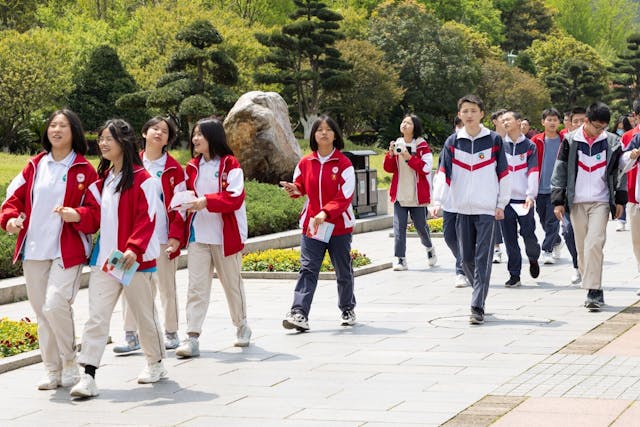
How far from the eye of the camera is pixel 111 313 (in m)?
7.13

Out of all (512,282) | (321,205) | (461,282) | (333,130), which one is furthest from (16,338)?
(512,282)

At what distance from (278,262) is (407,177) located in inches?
70.6

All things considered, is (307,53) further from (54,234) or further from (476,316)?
(54,234)

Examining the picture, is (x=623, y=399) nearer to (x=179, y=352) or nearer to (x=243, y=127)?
(x=179, y=352)

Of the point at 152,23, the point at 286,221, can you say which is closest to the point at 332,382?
the point at 286,221

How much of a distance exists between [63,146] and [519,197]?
21.3ft

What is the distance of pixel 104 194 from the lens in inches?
282

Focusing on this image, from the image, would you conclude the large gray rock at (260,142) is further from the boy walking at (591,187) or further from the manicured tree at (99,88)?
the manicured tree at (99,88)

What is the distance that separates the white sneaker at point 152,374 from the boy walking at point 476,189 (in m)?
3.08

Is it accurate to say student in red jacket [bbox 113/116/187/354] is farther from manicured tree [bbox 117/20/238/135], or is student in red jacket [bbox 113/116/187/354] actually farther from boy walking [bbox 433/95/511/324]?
manicured tree [bbox 117/20/238/135]

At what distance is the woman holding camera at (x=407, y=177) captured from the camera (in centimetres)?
1356

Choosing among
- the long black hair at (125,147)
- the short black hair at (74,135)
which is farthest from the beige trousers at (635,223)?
the short black hair at (74,135)

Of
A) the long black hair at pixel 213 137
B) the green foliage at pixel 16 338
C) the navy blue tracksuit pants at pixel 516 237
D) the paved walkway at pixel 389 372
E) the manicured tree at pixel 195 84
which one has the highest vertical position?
the manicured tree at pixel 195 84

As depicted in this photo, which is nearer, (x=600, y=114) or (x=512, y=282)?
(x=600, y=114)
